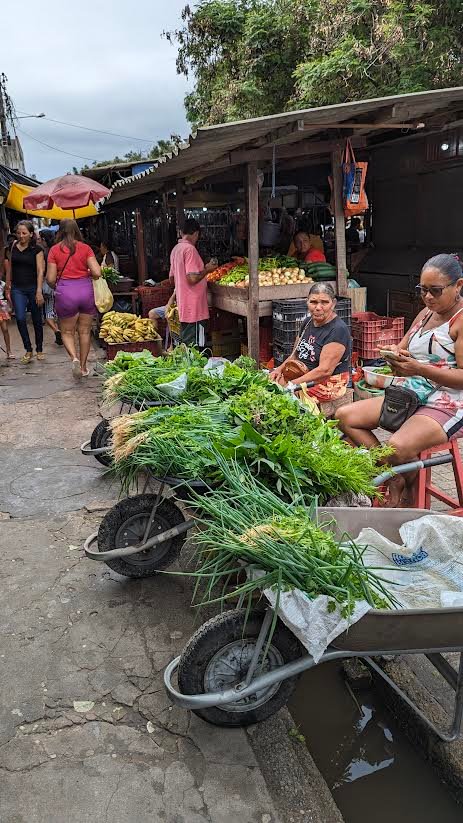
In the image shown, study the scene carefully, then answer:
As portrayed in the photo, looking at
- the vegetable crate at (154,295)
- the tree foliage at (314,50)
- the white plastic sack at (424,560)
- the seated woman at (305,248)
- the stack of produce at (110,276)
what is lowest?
the white plastic sack at (424,560)

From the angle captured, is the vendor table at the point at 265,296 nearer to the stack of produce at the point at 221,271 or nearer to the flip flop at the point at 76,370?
the stack of produce at the point at 221,271

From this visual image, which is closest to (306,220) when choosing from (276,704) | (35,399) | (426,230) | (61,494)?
(426,230)

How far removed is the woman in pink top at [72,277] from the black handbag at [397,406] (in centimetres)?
524

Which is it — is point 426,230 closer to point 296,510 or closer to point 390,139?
point 390,139

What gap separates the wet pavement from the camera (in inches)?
83.5

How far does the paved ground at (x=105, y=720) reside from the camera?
212 cm

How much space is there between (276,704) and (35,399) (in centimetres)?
581

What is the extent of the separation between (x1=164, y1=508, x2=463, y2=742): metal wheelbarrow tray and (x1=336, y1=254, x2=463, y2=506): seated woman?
0.97 meters

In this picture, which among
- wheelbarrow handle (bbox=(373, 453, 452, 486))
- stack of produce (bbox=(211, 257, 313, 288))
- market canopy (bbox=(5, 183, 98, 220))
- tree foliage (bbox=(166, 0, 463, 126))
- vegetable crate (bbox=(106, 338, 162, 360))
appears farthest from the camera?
market canopy (bbox=(5, 183, 98, 220))

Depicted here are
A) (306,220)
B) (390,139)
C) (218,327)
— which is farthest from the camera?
(306,220)

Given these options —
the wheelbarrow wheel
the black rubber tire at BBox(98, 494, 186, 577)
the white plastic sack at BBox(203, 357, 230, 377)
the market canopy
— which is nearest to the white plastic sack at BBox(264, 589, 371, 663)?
the wheelbarrow wheel

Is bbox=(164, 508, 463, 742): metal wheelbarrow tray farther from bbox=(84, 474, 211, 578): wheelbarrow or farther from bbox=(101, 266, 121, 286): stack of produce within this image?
bbox=(101, 266, 121, 286): stack of produce

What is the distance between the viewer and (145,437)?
299 centimetres

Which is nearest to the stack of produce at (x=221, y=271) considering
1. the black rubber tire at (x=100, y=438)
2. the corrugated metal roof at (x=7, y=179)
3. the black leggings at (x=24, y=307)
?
the black leggings at (x=24, y=307)
